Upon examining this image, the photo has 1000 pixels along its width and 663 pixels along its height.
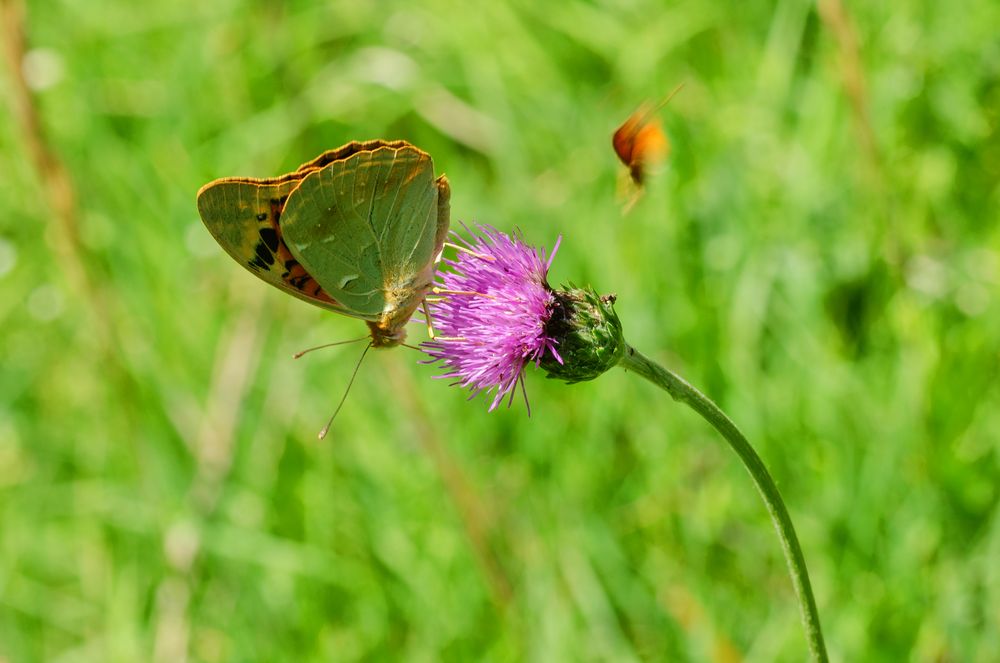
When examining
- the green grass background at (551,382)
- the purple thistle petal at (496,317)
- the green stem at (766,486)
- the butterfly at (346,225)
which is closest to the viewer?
the green stem at (766,486)

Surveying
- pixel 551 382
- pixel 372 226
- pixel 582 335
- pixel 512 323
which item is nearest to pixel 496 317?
pixel 512 323

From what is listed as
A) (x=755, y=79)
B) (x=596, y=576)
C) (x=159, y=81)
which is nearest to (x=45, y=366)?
(x=159, y=81)

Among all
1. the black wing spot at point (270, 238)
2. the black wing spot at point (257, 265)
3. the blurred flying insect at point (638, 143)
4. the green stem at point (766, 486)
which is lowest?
the green stem at point (766, 486)

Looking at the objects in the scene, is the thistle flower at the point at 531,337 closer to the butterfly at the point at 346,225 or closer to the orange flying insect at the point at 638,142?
the butterfly at the point at 346,225

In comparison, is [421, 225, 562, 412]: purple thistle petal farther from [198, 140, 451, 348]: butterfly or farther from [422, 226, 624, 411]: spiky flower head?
[198, 140, 451, 348]: butterfly

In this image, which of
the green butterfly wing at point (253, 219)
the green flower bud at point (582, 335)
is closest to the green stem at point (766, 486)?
the green flower bud at point (582, 335)

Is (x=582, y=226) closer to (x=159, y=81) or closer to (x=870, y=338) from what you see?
(x=870, y=338)

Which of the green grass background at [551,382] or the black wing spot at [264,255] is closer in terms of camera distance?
the black wing spot at [264,255]
